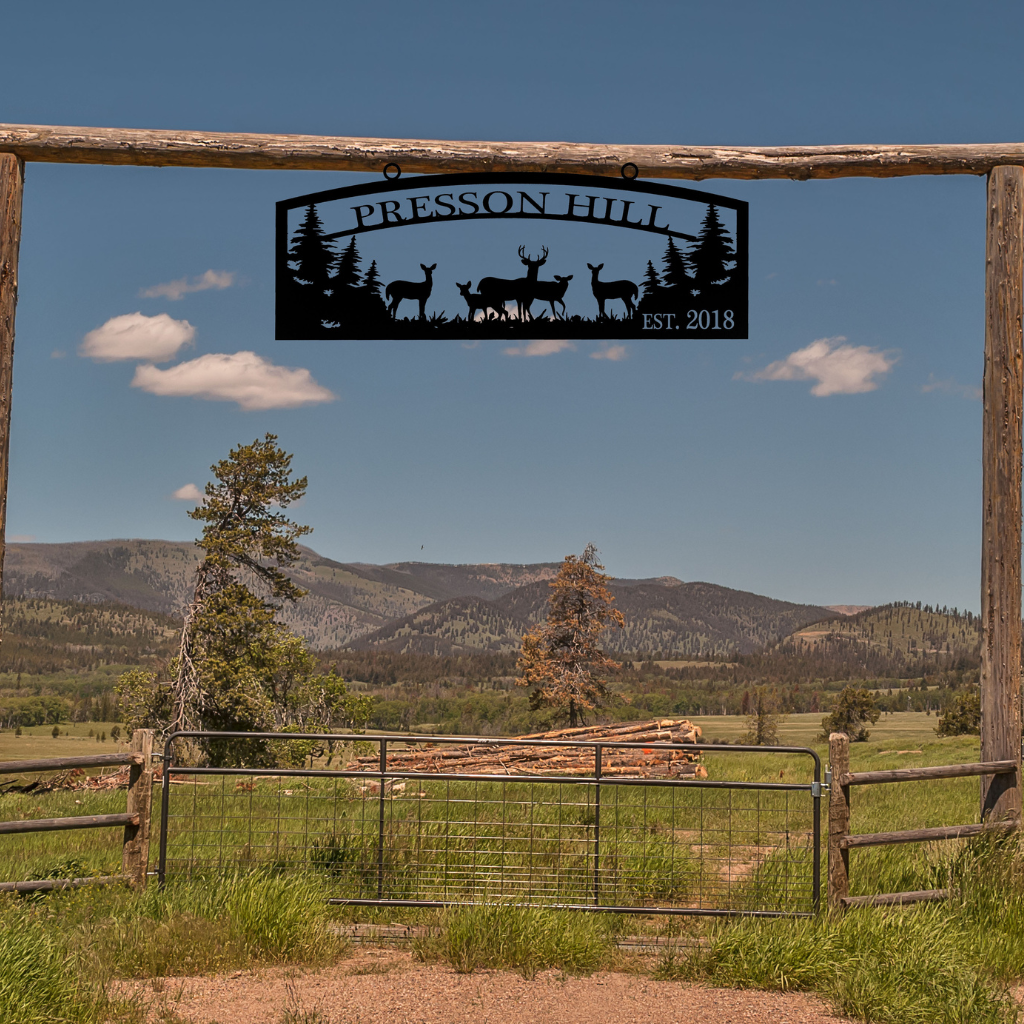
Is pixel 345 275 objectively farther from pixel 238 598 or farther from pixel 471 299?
pixel 238 598

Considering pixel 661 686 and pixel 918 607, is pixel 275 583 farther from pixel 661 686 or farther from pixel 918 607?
pixel 918 607

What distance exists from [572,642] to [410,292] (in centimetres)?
2614

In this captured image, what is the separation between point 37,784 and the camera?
56.1 ft

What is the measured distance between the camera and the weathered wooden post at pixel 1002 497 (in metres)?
7.02

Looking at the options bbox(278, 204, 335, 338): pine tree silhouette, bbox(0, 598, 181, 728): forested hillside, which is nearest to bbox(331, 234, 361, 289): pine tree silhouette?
bbox(278, 204, 335, 338): pine tree silhouette

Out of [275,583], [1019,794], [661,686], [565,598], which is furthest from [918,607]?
[1019,794]

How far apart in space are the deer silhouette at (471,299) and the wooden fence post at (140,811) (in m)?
3.99

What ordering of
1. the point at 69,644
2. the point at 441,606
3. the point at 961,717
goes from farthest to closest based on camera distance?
1. the point at 441,606
2. the point at 69,644
3. the point at 961,717

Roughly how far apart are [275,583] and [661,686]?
180ft

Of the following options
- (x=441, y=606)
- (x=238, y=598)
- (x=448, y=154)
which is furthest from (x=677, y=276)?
(x=441, y=606)

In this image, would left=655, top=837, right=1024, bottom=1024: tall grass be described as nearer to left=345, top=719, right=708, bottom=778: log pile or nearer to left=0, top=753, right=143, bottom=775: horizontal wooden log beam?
left=0, top=753, right=143, bottom=775: horizontal wooden log beam

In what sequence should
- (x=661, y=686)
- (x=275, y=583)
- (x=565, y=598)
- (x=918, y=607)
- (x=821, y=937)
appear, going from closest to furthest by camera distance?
(x=821, y=937) < (x=275, y=583) < (x=565, y=598) < (x=661, y=686) < (x=918, y=607)

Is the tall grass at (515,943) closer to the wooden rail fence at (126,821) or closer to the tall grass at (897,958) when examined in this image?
the tall grass at (897,958)

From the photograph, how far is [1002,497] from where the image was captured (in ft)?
23.1
